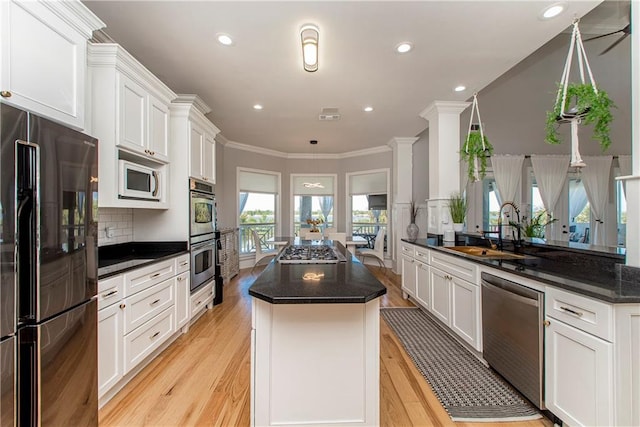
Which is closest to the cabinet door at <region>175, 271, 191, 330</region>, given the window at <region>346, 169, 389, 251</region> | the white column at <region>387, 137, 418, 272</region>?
the white column at <region>387, 137, 418, 272</region>

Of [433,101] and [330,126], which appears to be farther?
[330,126]

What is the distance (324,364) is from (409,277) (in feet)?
8.34

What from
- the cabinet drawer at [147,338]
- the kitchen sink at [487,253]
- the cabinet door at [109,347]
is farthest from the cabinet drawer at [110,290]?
the kitchen sink at [487,253]

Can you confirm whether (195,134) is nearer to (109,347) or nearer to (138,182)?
(138,182)

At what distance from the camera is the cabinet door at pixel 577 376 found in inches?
51.1

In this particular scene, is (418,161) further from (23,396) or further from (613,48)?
(23,396)

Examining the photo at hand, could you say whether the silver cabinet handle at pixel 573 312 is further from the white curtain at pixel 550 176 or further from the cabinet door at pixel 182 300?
the white curtain at pixel 550 176

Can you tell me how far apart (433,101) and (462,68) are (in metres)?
0.86

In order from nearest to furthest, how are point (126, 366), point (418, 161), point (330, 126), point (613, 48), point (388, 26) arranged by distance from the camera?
1. point (126, 366)
2. point (388, 26)
3. point (613, 48)
4. point (330, 126)
5. point (418, 161)

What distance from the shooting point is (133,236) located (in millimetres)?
2881

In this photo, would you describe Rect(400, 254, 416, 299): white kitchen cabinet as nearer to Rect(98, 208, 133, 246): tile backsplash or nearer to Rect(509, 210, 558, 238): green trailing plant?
Rect(509, 210, 558, 238): green trailing plant

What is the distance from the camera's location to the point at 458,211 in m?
3.53

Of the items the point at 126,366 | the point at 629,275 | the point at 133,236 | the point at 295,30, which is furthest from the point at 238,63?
the point at 629,275

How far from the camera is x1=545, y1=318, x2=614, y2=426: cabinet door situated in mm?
1297
